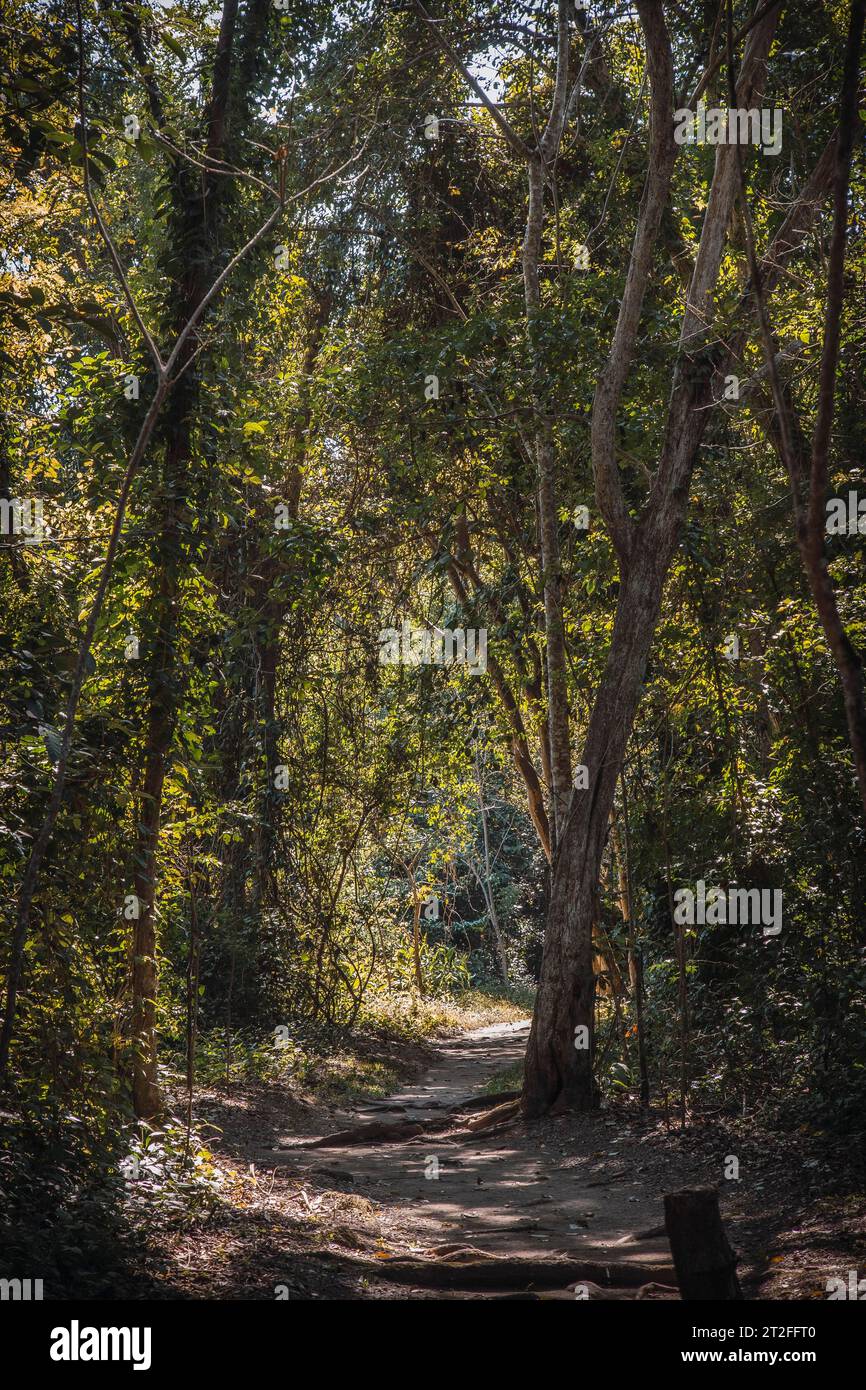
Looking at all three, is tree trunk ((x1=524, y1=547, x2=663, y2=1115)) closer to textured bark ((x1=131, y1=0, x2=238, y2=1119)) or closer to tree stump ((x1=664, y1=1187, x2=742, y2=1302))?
textured bark ((x1=131, y1=0, x2=238, y2=1119))

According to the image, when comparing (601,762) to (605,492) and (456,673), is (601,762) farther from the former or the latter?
(456,673)

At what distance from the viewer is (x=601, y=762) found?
933cm

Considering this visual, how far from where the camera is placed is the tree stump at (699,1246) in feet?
12.1

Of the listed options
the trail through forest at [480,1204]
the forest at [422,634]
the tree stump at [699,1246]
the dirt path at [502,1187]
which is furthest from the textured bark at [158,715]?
the tree stump at [699,1246]

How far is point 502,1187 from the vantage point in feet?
24.8

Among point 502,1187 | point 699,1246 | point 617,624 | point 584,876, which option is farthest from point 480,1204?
point 617,624

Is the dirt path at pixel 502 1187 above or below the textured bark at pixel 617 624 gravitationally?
below

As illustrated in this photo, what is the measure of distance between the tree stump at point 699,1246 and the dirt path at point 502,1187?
1068 millimetres

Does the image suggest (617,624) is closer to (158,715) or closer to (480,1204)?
(158,715)

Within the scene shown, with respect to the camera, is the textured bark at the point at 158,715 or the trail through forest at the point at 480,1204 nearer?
the trail through forest at the point at 480,1204

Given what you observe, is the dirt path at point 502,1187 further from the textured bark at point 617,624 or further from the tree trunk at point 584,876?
the textured bark at point 617,624

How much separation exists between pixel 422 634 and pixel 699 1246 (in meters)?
10.5
